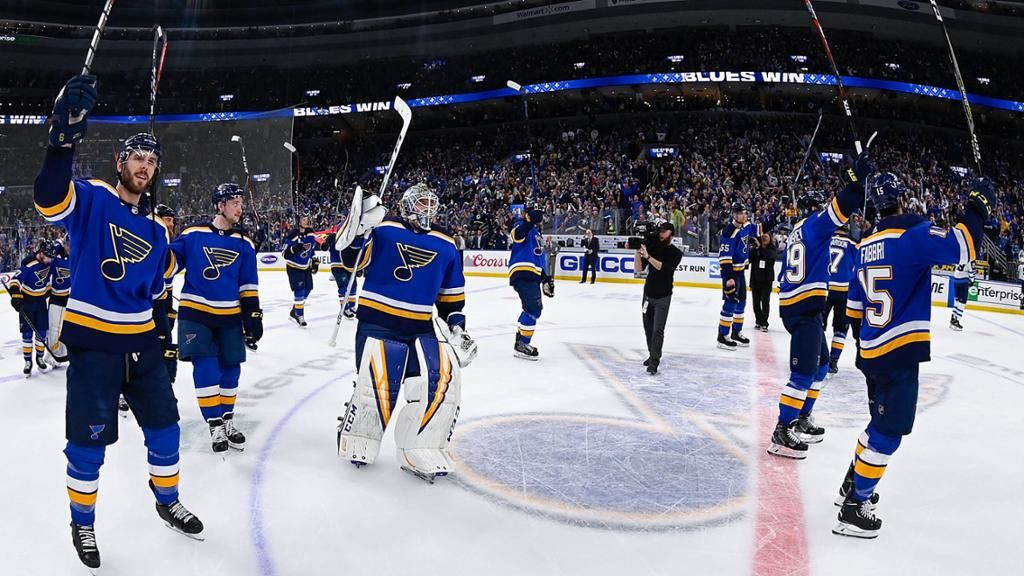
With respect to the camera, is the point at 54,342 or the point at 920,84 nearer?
the point at 54,342

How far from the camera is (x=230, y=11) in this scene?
33.6m

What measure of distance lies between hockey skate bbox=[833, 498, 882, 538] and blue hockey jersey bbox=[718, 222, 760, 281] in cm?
547

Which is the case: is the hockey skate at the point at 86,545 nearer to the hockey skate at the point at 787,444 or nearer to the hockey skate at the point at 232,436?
the hockey skate at the point at 232,436

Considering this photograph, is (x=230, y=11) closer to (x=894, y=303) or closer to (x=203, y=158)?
(x=203, y=158)

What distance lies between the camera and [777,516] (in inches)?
147

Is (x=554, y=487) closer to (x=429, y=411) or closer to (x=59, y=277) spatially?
(x=429, y=411)

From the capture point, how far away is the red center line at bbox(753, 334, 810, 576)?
10.5ft

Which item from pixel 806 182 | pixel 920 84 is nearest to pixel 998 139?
pixel 920 84

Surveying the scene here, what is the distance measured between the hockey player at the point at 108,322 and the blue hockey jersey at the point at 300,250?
6.99 meters

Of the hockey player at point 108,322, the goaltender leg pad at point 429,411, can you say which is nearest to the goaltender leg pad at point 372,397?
the goaltender leg pad at point 429,411

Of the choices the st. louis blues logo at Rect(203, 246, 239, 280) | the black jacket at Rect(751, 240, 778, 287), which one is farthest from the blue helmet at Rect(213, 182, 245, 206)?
the black jacket at Rect(751, 240, 778, 287)

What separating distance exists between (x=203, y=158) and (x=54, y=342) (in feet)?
56.2

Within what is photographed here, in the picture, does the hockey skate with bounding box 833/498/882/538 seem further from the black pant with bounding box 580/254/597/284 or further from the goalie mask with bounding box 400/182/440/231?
the black pant with bounding box 580/254/597/284

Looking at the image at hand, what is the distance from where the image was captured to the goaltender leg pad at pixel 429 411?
13.7 ft
